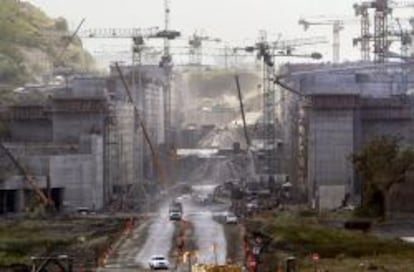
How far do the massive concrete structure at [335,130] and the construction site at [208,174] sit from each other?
0.09 metres

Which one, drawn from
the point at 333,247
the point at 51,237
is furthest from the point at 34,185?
the point at 333,247

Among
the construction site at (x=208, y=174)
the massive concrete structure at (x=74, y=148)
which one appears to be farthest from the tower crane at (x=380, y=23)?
the massive concrete structure at (x=74, y=148)

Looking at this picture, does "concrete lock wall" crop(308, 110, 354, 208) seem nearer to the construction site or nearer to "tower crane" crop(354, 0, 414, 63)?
the construction site

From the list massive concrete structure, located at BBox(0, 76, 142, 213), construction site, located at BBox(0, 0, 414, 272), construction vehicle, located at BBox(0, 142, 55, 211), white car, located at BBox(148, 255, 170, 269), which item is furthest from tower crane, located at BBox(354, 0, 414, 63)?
white car, located at BBox(148, 255, 170, 269)

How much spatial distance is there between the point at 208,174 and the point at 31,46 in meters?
38.9

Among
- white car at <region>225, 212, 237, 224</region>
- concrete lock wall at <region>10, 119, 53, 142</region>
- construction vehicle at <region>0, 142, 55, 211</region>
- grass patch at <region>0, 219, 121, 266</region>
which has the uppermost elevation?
concrete lock wall at <region>10, 119, 53, 142</region>

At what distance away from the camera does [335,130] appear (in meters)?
73.7

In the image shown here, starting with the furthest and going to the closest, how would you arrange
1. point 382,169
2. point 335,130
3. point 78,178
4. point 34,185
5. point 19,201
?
1. point 335,130
2. point 78,178
3. point 19,201
4. point 34,185
5. point 382,169

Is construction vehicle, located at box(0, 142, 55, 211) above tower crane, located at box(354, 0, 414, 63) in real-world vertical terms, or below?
below

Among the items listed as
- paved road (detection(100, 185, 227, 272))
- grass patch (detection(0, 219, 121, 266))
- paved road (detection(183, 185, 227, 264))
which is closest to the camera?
paved road (detection(100, 185, 227, 272))

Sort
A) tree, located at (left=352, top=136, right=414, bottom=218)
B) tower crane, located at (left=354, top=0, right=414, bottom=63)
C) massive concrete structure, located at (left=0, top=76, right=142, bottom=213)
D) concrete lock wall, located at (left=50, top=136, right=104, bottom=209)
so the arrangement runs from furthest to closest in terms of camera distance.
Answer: tower crane, located at (left=354, top=0, right=414, bottom=63) < concrete lock wall, located at (left=50, top=136, right=104, bottom=209) < massive concrete structure, located at (left=0, top=76, right=142, bottom=213) < tree, located at (left=352, top=136, right=414, bottom=218)

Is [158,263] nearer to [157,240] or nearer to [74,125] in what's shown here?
[157,240]

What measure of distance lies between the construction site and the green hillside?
1.24 m

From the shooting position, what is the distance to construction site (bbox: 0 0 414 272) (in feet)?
143
